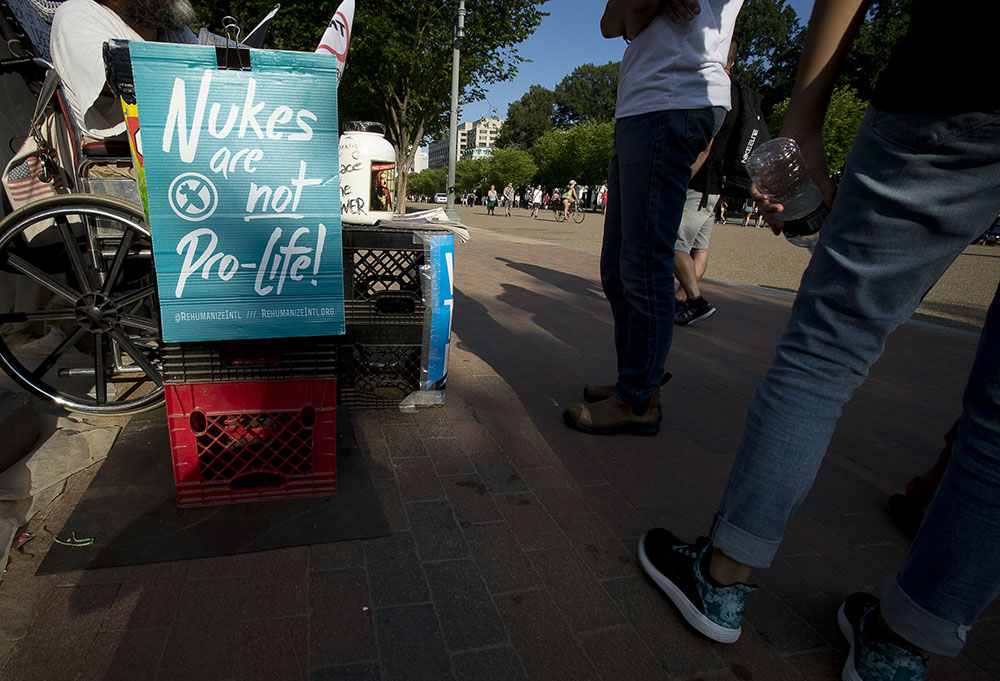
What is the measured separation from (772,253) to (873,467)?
12618mm

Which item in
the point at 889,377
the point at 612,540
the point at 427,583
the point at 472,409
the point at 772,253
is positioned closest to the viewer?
the point at 427,583

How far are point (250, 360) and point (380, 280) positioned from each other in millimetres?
817

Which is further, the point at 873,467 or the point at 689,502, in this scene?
the point at 873,467

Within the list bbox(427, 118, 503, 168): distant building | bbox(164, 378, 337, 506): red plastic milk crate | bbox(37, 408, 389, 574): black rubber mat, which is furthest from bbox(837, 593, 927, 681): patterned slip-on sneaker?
bbox(427, 118, 503, 168): distant building

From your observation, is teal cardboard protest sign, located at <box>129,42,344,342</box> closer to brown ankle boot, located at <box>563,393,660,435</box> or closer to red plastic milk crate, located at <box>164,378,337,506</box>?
red plastic milk crate, located at <box>164,378,337,506</box>

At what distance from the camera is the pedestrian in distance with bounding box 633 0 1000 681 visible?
101 centimetres

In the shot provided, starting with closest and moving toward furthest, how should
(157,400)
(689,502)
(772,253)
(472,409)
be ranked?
(689,502) < (157,400) < (472,409) < (772,253)

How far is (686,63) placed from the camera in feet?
6.59

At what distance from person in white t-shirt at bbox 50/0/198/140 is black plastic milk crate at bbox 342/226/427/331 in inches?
51.0

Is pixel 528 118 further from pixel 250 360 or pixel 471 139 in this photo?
pixel 250 360

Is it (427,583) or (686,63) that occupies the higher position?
(686,63)

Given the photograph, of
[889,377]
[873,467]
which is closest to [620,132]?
[873,467]

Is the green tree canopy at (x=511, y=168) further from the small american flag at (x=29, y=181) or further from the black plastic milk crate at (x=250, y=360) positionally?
the black plastic milk crate at (x=250, y=360)

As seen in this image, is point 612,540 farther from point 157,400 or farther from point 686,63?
point 157,400
